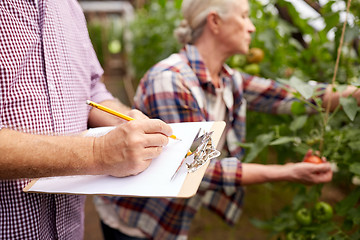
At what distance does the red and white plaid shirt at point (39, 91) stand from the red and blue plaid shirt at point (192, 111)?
15.2 inches

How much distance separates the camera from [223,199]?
5.58 feet

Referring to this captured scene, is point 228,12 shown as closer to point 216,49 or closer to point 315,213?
point 216,49

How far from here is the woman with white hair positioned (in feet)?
4.31

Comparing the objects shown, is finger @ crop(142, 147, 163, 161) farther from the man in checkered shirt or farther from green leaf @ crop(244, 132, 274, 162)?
green leaf @ crop(244, 132, 274, 162)

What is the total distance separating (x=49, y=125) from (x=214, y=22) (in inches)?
38.4

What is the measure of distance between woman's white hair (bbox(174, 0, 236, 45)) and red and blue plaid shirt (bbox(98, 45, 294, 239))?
0.49ft

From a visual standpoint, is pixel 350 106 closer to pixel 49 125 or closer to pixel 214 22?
pixel 214 22

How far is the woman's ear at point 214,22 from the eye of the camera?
151cm

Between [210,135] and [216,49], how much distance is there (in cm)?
85

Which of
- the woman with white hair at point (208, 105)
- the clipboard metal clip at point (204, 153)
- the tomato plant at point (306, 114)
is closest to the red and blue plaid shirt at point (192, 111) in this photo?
the woman with white hair at point (208, 105)

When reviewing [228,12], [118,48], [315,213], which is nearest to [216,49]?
[228,12]

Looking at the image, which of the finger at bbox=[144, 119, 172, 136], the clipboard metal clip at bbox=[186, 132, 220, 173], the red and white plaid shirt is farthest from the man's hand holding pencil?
the red and white plaid shirt

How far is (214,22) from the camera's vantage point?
1.53 m

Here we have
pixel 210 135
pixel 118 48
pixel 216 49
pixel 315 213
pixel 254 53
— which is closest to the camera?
pixel 210 135
